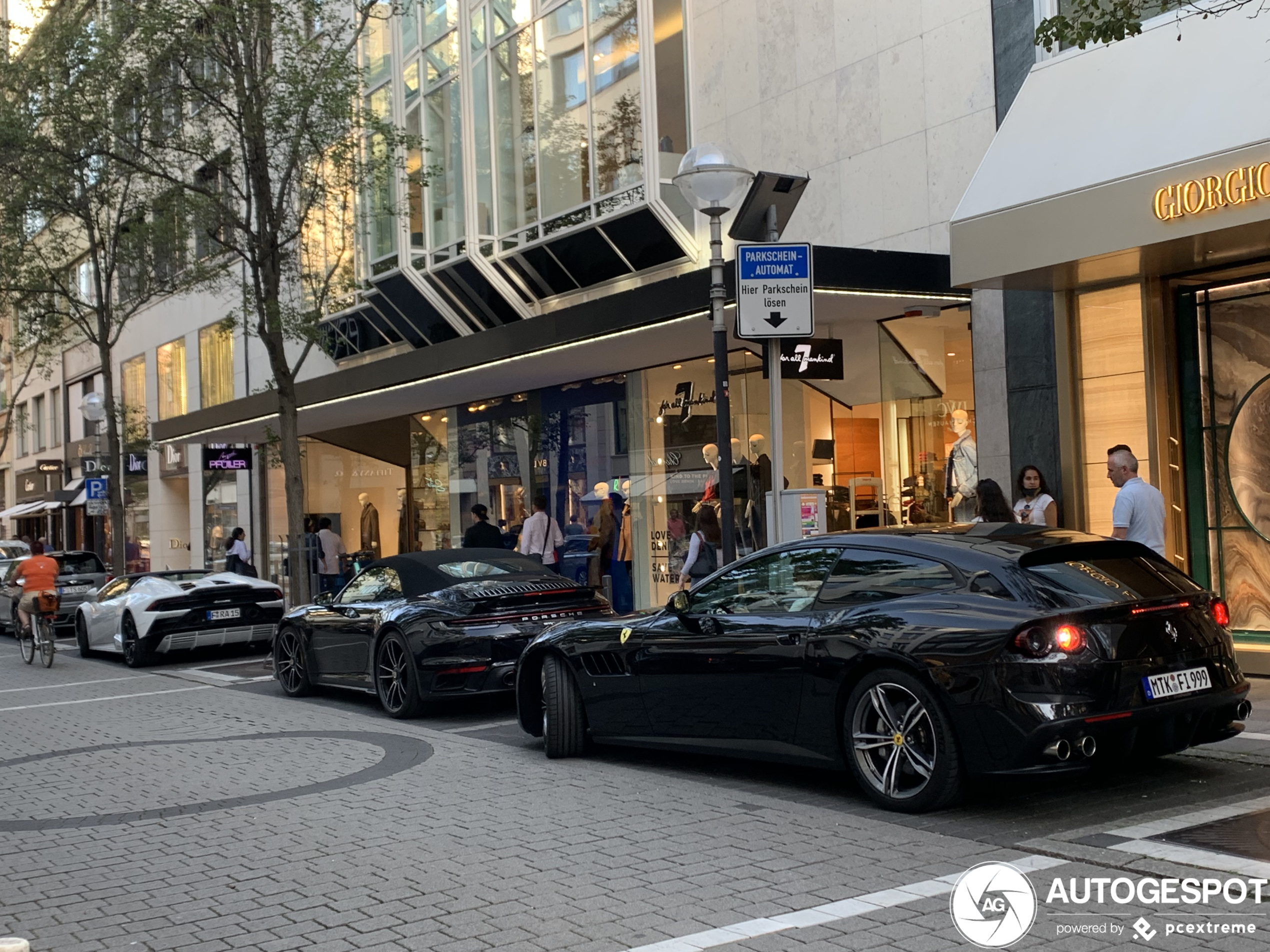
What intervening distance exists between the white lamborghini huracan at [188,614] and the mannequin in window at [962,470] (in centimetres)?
912

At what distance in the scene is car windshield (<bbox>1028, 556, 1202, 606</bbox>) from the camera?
6.41 metres

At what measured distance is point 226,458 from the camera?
27.9 metres

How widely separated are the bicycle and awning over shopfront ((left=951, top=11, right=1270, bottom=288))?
1352 cm

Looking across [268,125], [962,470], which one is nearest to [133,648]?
[268,125]

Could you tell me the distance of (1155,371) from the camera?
12.1 meters

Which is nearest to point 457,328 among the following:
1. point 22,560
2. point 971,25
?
point 22,560

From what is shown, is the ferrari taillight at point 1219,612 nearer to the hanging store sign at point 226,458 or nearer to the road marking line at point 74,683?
the road marking line at point 74,683

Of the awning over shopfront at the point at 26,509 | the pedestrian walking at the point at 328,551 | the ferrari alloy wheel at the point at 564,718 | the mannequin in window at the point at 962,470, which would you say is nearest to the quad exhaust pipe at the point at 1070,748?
the ferrari alloy wheel at the point at 564,718

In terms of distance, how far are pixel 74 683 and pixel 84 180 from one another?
11.4m

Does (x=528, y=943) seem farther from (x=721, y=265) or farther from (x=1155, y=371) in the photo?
(x=1155, y=371)

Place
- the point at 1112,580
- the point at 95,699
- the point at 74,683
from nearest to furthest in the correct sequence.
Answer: the point at 1112,580
the point at 95,699
the point at 74,683

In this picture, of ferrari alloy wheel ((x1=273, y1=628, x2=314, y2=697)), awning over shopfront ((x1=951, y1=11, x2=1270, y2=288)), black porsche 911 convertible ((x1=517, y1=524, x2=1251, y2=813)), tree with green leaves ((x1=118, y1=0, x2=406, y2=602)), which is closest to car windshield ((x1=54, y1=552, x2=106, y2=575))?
tree with green leaves ((x1=118, y1=0, x2=406, y2=602))

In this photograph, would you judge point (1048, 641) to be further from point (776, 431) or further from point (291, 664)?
point (291, 664)

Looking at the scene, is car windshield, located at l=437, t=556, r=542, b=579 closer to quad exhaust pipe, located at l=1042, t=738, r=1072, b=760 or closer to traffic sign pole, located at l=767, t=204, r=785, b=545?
traffic sign pole, located at l=767, t=204, r=785, b=545
